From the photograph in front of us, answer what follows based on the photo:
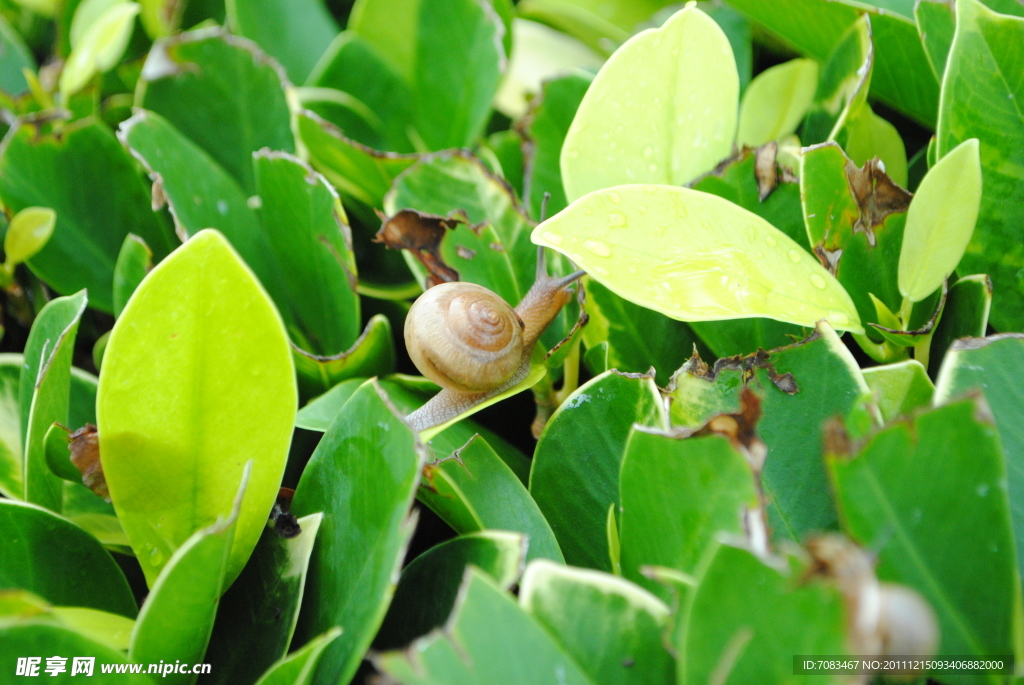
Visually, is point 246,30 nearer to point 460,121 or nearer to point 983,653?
point 460,121

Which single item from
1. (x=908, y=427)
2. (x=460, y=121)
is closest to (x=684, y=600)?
(x=908, y=427)

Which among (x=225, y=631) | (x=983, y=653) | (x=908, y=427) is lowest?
(x=225, y=631)

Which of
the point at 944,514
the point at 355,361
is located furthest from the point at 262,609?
the point at 944,514

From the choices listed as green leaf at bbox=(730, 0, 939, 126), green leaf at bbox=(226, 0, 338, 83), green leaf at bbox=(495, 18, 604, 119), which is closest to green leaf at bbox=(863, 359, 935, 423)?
green leaf at bbox=(730, 0, 939, 126)

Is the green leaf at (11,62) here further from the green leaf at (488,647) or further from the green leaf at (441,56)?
the green leaf at (488,647)

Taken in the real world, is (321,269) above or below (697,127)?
below

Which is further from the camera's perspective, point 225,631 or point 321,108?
point 321,108

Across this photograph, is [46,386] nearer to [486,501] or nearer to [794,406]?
[486,501]
